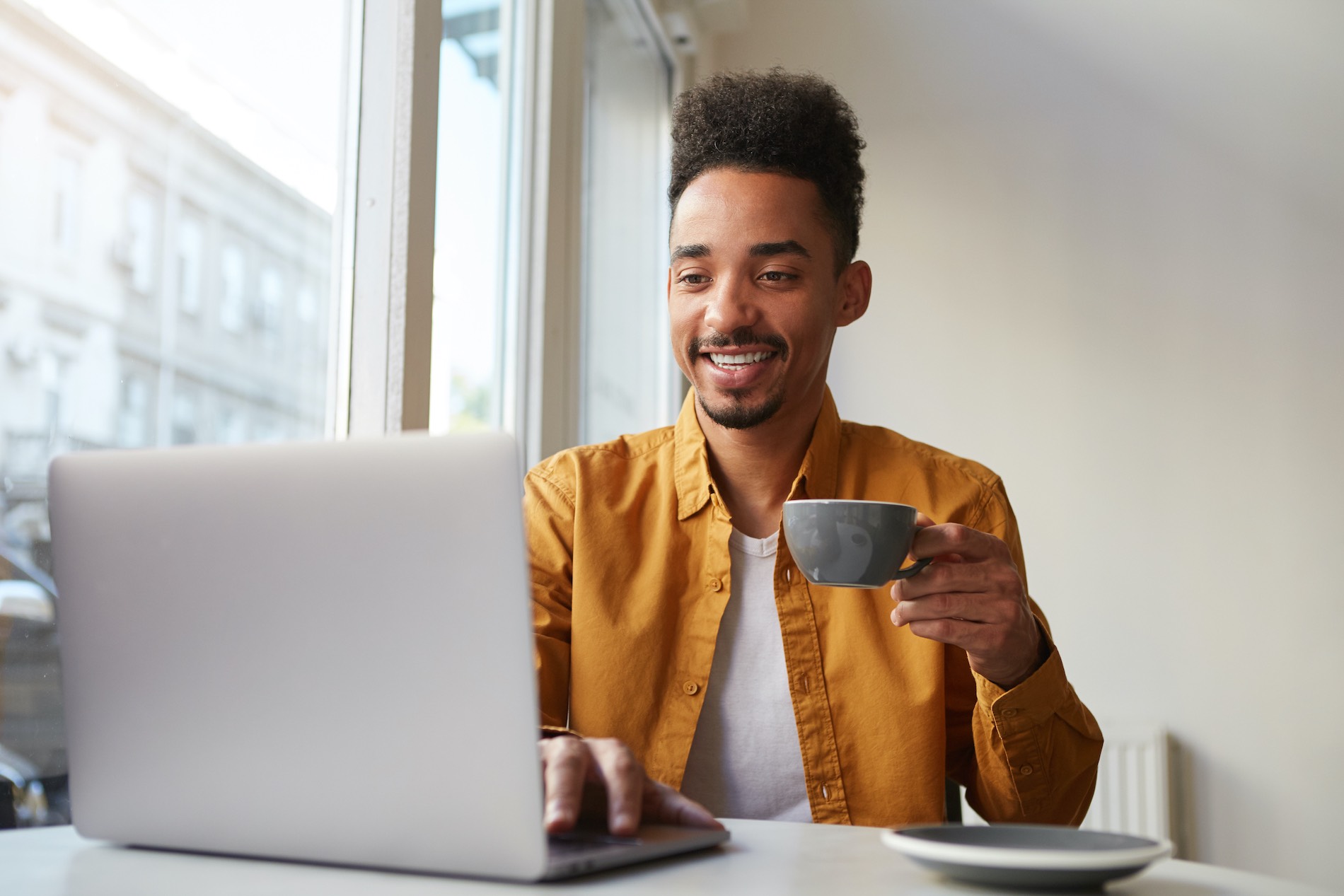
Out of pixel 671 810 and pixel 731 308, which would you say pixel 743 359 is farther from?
pixel 671 810

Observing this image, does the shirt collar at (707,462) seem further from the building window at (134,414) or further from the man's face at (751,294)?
the building window at (134,414)

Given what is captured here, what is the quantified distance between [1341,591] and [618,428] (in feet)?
6.32

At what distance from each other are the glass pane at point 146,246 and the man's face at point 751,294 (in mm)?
545

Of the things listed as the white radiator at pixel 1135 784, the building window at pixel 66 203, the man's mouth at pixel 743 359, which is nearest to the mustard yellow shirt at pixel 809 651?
the man's mouth at pixel 743 359

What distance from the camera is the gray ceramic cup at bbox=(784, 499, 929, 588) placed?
803 mm

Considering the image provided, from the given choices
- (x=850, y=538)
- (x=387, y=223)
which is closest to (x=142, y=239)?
(x=387, y=223)

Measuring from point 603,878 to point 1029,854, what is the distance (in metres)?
0.21

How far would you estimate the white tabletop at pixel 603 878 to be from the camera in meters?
0.53

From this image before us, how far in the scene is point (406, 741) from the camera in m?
0.54

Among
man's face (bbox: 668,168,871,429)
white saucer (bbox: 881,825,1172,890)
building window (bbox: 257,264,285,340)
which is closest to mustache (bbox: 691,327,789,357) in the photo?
man's face (bbox: 668,168,871,429)

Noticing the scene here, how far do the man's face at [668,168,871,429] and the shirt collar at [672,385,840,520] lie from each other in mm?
43

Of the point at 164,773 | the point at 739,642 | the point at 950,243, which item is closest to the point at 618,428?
the point at 950,243

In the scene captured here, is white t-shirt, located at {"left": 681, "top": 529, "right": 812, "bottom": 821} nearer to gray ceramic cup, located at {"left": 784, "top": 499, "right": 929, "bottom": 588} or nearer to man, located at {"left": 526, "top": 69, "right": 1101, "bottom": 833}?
man, located at {"left": 526, "top": 69, "right": 1101, "bottom": 833}

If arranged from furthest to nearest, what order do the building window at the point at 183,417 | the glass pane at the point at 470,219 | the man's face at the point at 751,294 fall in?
the glass pane at the point at 470,219
the man's face at the point at 751,294
the building window at the point at 183,417
